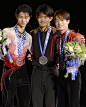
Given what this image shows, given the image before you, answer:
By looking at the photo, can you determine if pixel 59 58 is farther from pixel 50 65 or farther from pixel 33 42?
pixel 33 42

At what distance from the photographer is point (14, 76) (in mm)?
3607

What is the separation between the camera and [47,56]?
3684 millimetres

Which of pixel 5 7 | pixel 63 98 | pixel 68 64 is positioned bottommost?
pixel 63 98

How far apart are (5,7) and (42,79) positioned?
67.7 inches

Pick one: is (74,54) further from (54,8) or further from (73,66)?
(54,8)

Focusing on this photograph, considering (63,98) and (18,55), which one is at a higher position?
(18,55)

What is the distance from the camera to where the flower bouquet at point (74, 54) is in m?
3.36

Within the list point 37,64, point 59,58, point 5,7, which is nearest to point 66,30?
point 59,58

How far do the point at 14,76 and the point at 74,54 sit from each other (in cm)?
91

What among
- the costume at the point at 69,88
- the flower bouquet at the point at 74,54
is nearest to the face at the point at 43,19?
the costume at the point at 69,88

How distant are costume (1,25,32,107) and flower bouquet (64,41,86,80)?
65cm

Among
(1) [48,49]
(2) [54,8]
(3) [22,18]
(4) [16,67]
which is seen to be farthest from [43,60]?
(2) [54,8]

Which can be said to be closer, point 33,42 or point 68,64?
point 68,64

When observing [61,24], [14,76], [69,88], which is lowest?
[69,88]
